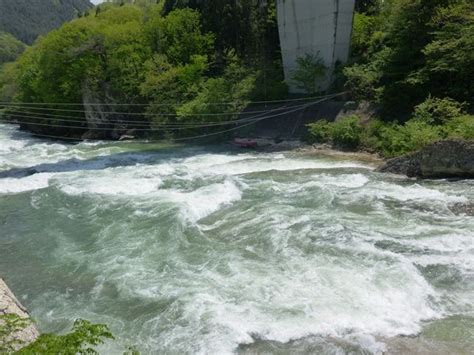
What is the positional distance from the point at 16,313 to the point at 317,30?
24.3m

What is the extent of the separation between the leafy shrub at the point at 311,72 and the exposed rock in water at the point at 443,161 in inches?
470

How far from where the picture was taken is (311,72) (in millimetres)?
26438

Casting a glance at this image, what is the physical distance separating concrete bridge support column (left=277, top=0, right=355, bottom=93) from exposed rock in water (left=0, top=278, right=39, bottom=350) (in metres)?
23.3

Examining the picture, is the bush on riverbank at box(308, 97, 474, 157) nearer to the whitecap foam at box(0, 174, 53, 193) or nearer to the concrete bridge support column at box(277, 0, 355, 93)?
the concrete bridge support column at box(277, 0, 355, 93)

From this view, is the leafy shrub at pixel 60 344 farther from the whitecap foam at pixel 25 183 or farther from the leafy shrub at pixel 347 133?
the leafy shrub at pixel 347 133

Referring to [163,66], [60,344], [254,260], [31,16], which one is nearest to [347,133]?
[254,260]

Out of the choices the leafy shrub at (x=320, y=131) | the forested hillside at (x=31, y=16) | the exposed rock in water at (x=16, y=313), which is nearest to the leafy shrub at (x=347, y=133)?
the leafy shrub at (x=320, y=131)

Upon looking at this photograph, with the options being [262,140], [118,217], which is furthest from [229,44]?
[118,217]

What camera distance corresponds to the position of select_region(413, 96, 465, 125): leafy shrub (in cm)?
1758

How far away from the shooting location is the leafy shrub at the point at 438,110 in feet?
57.7

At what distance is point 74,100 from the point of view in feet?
133

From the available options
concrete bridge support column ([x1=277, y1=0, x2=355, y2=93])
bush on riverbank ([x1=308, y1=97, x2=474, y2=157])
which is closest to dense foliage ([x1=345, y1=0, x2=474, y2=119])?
bush on riverbank ([x1=308, y1=97, x2=474, y2=157])

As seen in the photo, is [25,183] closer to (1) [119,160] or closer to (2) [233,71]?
(1) [119,160]

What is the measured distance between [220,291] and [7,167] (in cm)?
2077
